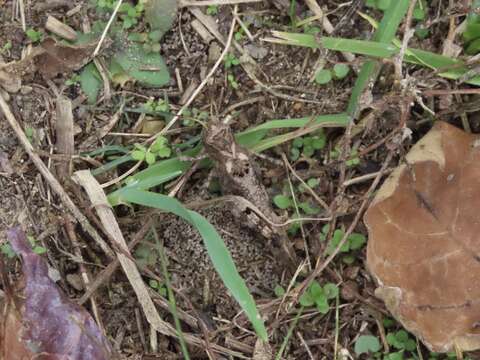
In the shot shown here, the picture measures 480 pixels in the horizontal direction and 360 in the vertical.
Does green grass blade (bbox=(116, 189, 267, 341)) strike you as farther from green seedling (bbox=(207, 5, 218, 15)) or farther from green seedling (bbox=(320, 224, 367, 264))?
green seedling (bbox=(207, 5, 218, 15))

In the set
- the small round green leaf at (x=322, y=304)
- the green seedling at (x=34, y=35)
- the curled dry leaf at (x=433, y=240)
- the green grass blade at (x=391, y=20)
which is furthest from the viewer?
the green seedling at (x=34, y=35)

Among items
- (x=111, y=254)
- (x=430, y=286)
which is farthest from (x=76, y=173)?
(x=430, y=286)

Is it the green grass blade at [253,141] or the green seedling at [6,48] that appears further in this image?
the green seedling at [6,48]

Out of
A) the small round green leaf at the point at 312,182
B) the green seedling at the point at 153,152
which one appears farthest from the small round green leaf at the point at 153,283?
the small round green leaf at the point at 312,182

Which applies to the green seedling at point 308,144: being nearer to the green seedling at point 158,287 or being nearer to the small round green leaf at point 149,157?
the small round green leaf at point 149,157

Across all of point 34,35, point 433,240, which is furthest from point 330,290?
point 34,35

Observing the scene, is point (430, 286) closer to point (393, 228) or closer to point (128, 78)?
point (393, 228)
